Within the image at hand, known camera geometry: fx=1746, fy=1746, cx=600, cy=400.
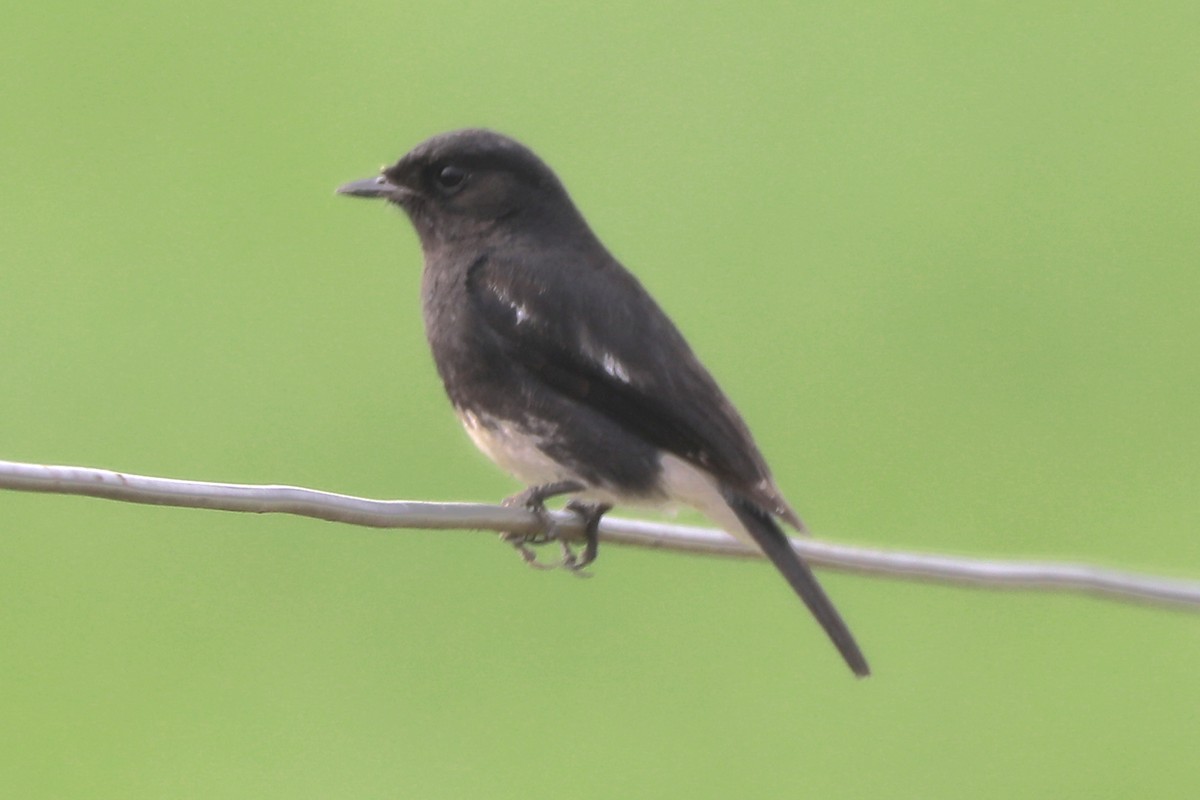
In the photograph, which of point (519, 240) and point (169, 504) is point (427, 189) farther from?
point (169, 504)

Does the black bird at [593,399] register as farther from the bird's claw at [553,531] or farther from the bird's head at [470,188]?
the bird's head at [470,188]

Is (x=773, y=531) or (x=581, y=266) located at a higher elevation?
(x=581, y=266)

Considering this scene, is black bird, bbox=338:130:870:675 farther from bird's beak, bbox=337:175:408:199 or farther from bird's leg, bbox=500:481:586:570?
bird's beak, bbox=337:175:408:199

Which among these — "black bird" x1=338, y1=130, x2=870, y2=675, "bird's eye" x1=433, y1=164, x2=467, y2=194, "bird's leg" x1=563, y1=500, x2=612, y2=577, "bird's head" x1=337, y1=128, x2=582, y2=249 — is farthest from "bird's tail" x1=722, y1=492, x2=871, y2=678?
"bird's eye" x1=433, y1=164, x2=467, y2=194

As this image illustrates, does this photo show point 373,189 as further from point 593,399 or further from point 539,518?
point 539,518

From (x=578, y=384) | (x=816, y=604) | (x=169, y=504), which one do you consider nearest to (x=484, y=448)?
(x=578, y=384)

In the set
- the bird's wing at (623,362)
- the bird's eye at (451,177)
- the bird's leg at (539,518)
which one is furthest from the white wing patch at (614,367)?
the bird's eye at (451,177)

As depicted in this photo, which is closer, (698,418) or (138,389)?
(698,418)
